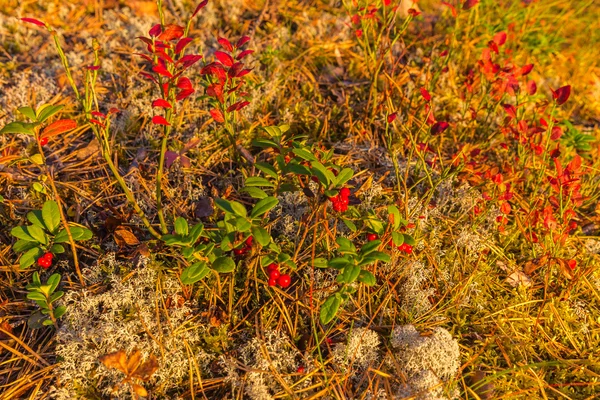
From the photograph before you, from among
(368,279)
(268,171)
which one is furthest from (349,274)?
(268,171)

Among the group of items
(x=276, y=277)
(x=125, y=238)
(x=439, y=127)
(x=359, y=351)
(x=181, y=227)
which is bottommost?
(x=359, y=351)

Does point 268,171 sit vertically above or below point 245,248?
above

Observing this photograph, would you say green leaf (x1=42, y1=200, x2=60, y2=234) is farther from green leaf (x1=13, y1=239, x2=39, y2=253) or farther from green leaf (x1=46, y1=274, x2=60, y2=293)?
green leaf (x1=46, y1=274, x2=60, y2=293)

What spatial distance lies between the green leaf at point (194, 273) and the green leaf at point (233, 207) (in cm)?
31

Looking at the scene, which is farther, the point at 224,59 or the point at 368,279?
the point at 224,59

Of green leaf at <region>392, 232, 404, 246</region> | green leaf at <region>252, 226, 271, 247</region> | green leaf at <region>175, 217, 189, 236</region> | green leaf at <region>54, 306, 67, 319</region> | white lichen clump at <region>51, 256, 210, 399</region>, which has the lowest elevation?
white lichen clump at <region>51, 256, 210, 399</region>

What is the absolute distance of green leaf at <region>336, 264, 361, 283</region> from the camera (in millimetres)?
2021

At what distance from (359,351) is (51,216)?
176 centimetres

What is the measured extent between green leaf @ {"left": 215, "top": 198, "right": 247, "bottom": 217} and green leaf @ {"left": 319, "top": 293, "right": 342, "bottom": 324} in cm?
57

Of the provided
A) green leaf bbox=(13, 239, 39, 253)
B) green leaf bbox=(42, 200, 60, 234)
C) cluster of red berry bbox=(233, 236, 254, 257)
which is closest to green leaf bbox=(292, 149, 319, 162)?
cluster of red berry bbox=(233, 236, 254, 257)

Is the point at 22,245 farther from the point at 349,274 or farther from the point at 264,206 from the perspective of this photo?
the point at 349,274

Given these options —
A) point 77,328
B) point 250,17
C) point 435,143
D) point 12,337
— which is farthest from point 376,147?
point 12,337

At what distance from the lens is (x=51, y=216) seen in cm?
242

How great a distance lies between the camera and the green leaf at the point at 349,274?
2021mm
